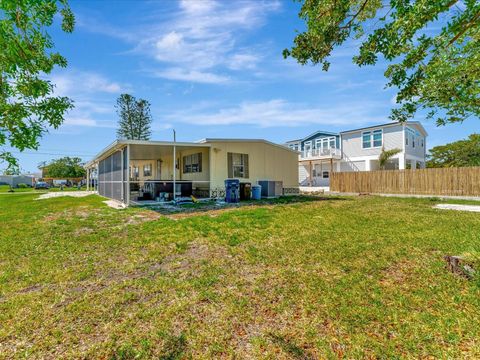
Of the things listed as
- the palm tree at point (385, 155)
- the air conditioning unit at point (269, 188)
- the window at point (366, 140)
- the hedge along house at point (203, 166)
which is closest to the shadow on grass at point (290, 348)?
the hedge along house at point (203, 166)

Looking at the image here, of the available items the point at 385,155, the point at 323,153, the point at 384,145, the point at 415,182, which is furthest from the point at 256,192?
the point at 384,145

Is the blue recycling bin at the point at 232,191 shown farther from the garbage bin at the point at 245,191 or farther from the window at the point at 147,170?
the window at the point at 147,170

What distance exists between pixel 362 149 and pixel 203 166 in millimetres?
18830

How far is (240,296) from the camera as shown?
3.34 metres

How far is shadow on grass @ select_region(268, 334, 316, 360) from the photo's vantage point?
227 centimetres

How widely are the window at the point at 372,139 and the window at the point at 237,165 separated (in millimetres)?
16558

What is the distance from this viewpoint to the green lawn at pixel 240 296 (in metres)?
2.42

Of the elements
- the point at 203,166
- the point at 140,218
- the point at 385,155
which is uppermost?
the point at 385,155

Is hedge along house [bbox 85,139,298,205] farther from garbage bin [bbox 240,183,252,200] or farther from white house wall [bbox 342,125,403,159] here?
white house wall [bbox 342,125,403,159]

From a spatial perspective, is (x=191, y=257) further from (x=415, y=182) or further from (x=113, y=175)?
(x=415, y=182)

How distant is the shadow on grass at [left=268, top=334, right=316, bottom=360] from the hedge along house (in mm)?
10875

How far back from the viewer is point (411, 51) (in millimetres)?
4027

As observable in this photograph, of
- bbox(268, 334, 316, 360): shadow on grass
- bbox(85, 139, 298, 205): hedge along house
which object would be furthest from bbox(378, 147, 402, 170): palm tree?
bbox(268, 334, 316, 360): shadow on grass

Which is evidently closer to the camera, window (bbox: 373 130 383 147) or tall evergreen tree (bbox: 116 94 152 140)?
window (bbox: 373 130 383 147)
